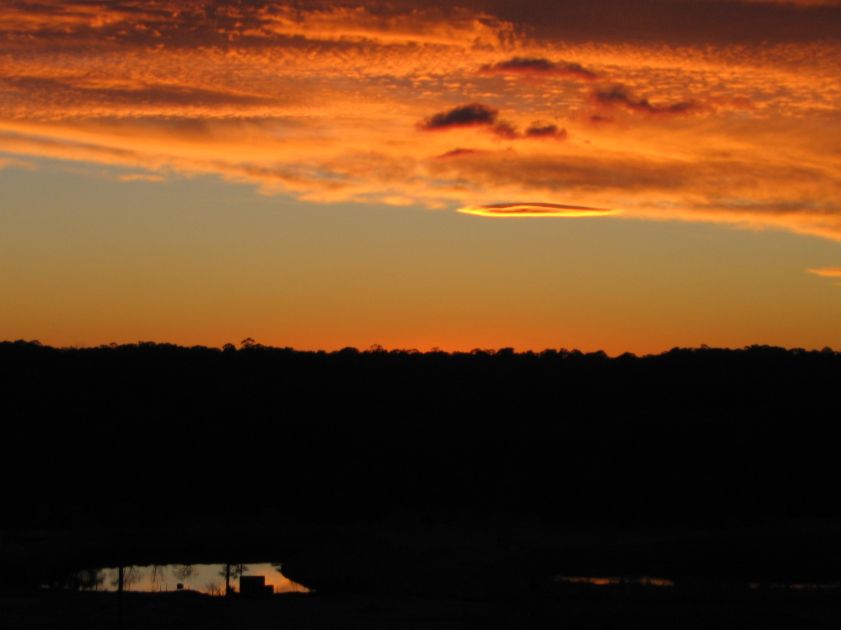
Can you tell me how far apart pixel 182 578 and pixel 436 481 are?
26.9 metres

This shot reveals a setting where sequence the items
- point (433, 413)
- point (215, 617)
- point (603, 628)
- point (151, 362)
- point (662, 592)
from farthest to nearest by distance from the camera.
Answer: point (151, 362) → point (433, 413) → point (662, 592) → point (215, 617) → point (603, 628)

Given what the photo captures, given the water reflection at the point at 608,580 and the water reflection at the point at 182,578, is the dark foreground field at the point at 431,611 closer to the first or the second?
the water reflection at the point at 182,578

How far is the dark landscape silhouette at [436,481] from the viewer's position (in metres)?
39.8

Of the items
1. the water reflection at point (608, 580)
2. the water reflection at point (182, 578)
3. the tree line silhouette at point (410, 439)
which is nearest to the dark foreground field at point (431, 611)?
the water reflection at point (182, 578)

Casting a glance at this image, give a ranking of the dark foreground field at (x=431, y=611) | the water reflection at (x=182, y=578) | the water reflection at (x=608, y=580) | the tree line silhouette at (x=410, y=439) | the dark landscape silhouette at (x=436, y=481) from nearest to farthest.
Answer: the dark foreground field at (x=431, y=611) < the dark landscape silhouette at (x=436, y=481) < the water reflection at (x=608, y=580) < the water reflection at (x=182, y=578) < the tree line silhouette at (x=410, y=439)

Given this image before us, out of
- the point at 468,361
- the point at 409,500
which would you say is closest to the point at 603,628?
the point at 409,500

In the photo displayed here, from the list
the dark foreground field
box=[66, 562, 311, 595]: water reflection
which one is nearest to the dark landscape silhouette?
the dark foreground field

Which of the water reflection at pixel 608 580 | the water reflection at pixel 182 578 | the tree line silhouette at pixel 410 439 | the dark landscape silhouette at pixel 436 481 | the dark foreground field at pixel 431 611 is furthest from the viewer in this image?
the tree line silhouette at pixel 410 439

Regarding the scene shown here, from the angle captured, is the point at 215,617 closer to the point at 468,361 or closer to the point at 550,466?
the point at 550,466

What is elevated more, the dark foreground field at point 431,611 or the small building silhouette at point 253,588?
the small building silhouette at point 253,588

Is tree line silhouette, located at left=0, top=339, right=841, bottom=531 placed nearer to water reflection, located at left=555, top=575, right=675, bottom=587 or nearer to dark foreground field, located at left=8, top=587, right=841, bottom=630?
water reflection, located at left=555, top=575, right=675, bottom=587

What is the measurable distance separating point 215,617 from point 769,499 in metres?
42.2

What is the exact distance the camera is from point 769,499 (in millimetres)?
69688

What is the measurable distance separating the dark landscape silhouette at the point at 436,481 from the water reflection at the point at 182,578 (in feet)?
2.49
